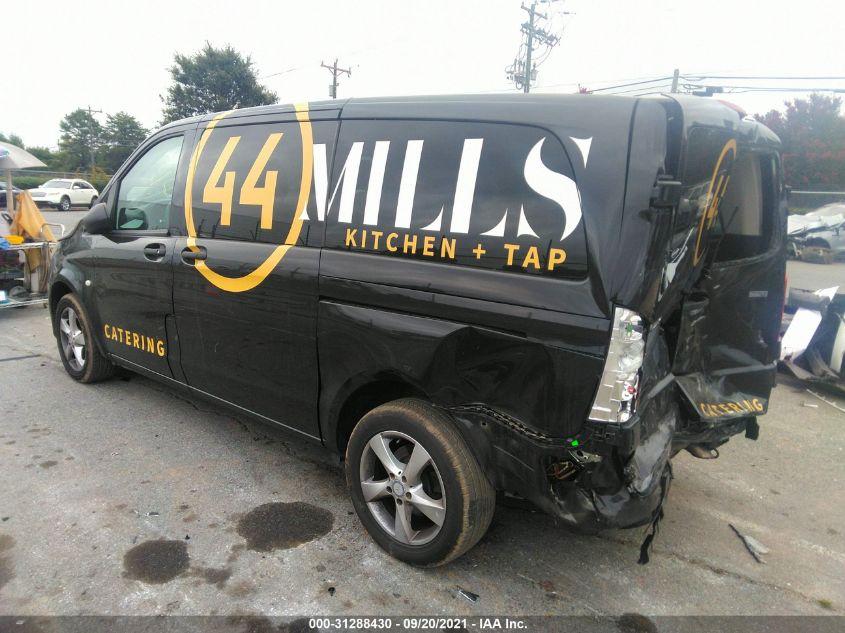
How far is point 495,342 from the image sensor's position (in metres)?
2.24

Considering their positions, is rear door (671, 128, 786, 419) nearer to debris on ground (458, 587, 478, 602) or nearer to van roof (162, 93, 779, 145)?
van roof (162, 93, 779, 145)

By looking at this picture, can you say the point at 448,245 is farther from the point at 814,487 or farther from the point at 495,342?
the point at 814,487

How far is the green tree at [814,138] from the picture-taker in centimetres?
2928

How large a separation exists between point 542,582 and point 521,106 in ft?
6.81

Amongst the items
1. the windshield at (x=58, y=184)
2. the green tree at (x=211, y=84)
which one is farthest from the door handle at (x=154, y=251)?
the green tree at (x=211, y=84)

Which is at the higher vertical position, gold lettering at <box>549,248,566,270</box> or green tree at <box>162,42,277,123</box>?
green tree at <box>162,42,277,123</box>

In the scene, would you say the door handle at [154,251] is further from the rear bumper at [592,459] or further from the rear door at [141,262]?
the rear bumper at [592,459]

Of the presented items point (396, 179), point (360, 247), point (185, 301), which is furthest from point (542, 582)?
point (185, 301)

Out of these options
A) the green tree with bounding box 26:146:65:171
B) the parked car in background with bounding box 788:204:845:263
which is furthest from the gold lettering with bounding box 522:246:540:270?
the green tree with bounding box 26:146:65:171

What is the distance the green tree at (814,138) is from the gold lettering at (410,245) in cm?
2908

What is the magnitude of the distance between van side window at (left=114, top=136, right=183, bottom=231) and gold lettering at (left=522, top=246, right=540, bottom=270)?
261 centimetres

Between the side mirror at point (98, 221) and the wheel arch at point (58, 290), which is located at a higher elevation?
the side mirror at point (98, 221)

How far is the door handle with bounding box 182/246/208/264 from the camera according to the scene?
3.41 meters

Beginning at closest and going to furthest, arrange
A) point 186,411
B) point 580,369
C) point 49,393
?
point 580,369 → point 186,411 → point 49,393
